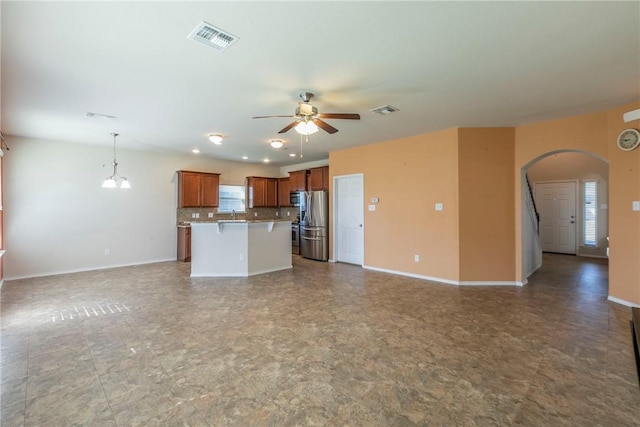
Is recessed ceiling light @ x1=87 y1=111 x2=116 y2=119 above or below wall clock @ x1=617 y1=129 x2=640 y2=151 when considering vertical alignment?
above

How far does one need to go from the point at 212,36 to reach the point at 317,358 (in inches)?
109

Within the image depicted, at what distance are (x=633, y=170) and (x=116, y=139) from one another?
811 centimetres

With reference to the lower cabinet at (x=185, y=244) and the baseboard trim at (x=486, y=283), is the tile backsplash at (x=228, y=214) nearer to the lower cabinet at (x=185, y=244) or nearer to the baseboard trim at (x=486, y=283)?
the lower cabinet at (x=185, y=244)

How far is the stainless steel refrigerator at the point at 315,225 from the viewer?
6941 millimetres

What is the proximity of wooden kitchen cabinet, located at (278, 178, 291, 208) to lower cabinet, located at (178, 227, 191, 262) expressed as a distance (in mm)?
2896

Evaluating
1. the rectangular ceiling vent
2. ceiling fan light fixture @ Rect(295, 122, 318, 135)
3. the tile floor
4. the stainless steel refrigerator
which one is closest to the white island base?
the tile floor

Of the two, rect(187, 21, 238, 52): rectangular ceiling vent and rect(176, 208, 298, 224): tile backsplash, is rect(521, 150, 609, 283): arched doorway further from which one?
rect(187, 21, 238, 52): rectangular ceiling vent

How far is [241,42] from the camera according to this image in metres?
2.30

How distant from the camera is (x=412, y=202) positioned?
5.32m

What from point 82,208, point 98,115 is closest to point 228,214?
point 82,208

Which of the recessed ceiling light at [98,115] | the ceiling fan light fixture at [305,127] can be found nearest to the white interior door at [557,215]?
the ceiling fan light fixture at [305,127]

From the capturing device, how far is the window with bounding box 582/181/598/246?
7345mm

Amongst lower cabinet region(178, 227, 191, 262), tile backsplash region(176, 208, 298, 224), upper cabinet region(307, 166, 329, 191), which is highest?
upper cabinet region(307, 166, 329, 191)

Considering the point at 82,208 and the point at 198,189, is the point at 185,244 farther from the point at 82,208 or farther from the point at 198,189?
the point at 82,208
